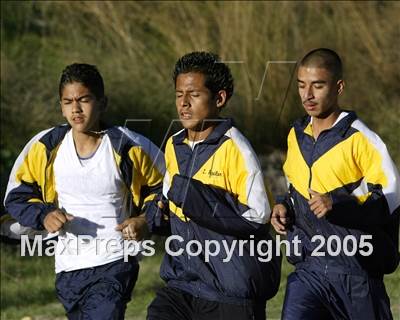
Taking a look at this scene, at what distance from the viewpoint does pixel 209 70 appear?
245 inches

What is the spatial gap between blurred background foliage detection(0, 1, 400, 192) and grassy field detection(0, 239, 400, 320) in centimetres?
161

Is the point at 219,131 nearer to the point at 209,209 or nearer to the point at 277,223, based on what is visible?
the point at 209,209

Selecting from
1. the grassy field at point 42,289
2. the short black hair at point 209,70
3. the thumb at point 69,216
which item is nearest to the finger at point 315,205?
the short black hair at point 209,70

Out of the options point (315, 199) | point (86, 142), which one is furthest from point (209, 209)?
point (86, 142)

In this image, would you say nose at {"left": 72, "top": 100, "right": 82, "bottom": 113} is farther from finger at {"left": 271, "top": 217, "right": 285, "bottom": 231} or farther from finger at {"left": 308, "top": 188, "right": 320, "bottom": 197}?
finger at {"left": 308, "top": 188, "right": 320, "bottom": 197}

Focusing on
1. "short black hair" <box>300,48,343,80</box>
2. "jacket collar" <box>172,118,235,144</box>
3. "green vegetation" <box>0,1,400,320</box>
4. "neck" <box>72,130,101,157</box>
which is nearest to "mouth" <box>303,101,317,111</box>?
"short black hair" <box>300,48,343,80</box>

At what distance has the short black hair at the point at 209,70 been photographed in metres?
6.20

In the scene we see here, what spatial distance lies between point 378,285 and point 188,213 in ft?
3.44

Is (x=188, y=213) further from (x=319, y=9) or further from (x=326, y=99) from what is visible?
(x=319, y=9)

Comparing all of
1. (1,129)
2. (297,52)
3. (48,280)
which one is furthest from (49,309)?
(297,52)

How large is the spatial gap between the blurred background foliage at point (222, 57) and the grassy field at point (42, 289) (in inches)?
63.2

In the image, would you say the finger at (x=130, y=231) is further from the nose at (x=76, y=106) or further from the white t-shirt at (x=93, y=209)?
the nose at (x=76, y=106)

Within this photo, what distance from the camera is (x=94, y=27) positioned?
569 inches

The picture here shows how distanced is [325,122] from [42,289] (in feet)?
17.5
